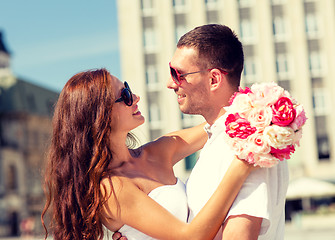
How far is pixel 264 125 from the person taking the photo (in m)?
3.08

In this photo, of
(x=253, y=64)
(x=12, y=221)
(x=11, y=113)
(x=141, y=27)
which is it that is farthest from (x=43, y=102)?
(x=253, y=64)

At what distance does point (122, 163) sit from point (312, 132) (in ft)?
119

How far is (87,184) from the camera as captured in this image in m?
3.81

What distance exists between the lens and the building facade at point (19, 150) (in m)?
50.4

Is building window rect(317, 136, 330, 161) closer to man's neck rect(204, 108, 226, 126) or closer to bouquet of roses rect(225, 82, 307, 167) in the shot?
man's neck rect(204, 108, 226, 126)

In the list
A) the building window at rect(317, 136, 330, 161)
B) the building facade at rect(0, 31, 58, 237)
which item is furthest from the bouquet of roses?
the building facade at rect(0, 31, 58, 237)

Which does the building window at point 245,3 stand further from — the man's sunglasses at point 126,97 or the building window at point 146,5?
the man's sunglasses at point 126,97

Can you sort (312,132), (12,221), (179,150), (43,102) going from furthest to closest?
(43,102) → (12,221) → (312,132) → (179,150)

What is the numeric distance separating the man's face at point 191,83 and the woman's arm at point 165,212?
60cm

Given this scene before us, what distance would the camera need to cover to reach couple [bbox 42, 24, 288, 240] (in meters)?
3.18

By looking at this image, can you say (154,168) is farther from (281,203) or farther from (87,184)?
(281,203)

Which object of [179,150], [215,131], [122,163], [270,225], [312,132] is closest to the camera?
[270,225]

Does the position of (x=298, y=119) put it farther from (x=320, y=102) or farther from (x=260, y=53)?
(x=260, y=53)

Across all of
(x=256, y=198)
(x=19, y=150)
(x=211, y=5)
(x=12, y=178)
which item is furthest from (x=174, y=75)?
(x=19, y=150)
